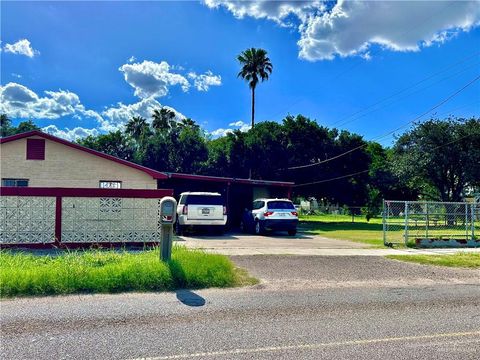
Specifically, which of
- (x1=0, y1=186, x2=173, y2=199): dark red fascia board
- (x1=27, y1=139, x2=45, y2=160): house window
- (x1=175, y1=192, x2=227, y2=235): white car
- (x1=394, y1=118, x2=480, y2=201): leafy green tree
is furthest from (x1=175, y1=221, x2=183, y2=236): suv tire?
(x1=394, y1=118, x2=480, y2=201): leafy green tree

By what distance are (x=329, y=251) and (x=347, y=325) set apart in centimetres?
807

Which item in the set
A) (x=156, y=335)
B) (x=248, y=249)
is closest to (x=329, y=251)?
(x=248, y=249)

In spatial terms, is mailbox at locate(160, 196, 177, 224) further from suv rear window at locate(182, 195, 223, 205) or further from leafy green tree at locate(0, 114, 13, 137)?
leafy green tree at locate(0, 114, 13, 137)

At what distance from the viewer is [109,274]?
7652 mm

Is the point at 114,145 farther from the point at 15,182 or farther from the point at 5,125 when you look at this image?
the point at 15,182

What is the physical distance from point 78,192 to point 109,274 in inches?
219

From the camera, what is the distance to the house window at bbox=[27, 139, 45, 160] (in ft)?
58.6

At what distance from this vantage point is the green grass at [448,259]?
1138 centimetres

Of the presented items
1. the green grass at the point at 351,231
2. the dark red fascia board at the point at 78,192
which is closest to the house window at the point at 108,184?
the dark red fascia board at the point at 78,192

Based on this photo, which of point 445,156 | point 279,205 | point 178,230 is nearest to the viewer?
point 178,230

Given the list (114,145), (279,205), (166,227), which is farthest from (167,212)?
(114,145)

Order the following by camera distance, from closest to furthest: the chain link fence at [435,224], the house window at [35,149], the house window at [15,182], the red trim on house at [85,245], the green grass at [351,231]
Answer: the red trim on house at [85,245] → the chain link fence at [435,224] → the house window at [15,182] → the house window at [35,149] → the green grass at [351,231]

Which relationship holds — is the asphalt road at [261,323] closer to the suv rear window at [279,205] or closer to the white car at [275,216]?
the white car at [275,216]

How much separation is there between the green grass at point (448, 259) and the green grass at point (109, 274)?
5.65 m
